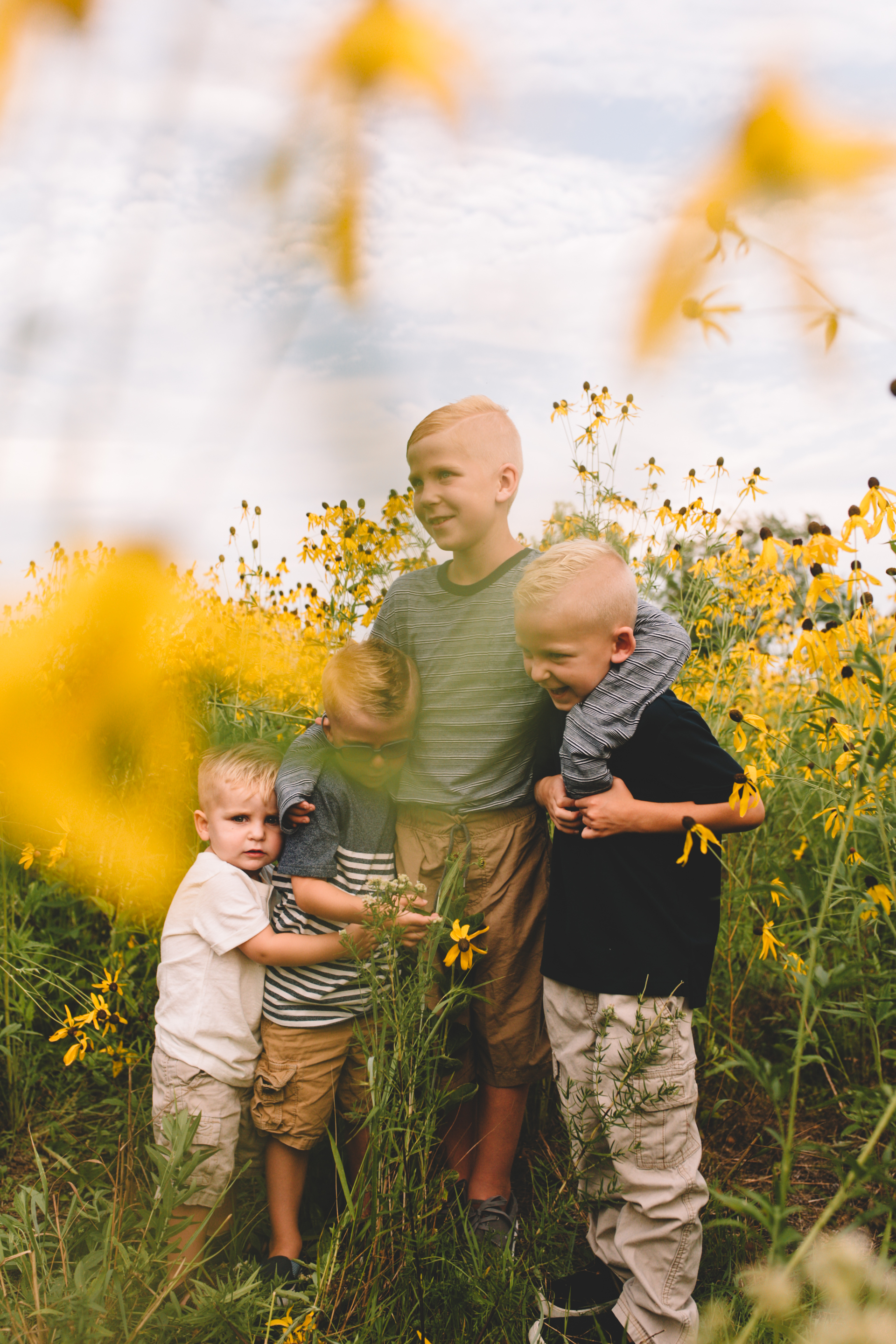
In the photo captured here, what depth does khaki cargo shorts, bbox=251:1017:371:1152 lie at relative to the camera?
1.56m

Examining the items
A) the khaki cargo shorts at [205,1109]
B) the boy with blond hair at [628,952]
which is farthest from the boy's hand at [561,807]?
the khaki cargo shorts at [205,1109]

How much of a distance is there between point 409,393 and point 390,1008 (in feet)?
3.94

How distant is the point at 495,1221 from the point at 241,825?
0.95 metres

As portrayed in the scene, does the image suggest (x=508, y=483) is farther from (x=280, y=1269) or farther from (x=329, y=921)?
(x=280, y=1269)

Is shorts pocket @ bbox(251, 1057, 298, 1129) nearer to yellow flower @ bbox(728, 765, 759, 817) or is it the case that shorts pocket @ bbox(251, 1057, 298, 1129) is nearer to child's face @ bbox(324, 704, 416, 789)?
child's face @ bbox(324, 704, 416, 789)

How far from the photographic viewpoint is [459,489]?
129 cm

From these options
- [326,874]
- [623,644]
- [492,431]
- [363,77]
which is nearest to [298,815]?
[326,874]

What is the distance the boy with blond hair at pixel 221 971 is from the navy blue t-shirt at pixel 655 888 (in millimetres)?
436

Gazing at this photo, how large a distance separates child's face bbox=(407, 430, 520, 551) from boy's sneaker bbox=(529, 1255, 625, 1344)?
129 cm

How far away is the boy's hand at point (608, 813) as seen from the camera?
4.60ft

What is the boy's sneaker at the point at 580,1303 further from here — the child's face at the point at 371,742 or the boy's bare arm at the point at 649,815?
the child's face at the point at 371,742

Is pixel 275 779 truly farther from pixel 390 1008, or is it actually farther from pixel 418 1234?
pixel 418 1234

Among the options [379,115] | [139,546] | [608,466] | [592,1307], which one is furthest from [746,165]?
[608,466]

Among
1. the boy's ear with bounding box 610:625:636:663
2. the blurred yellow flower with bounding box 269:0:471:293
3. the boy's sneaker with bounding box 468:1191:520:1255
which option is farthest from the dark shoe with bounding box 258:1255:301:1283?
the blurred yellow flower with bounding box 269:0:471:293
